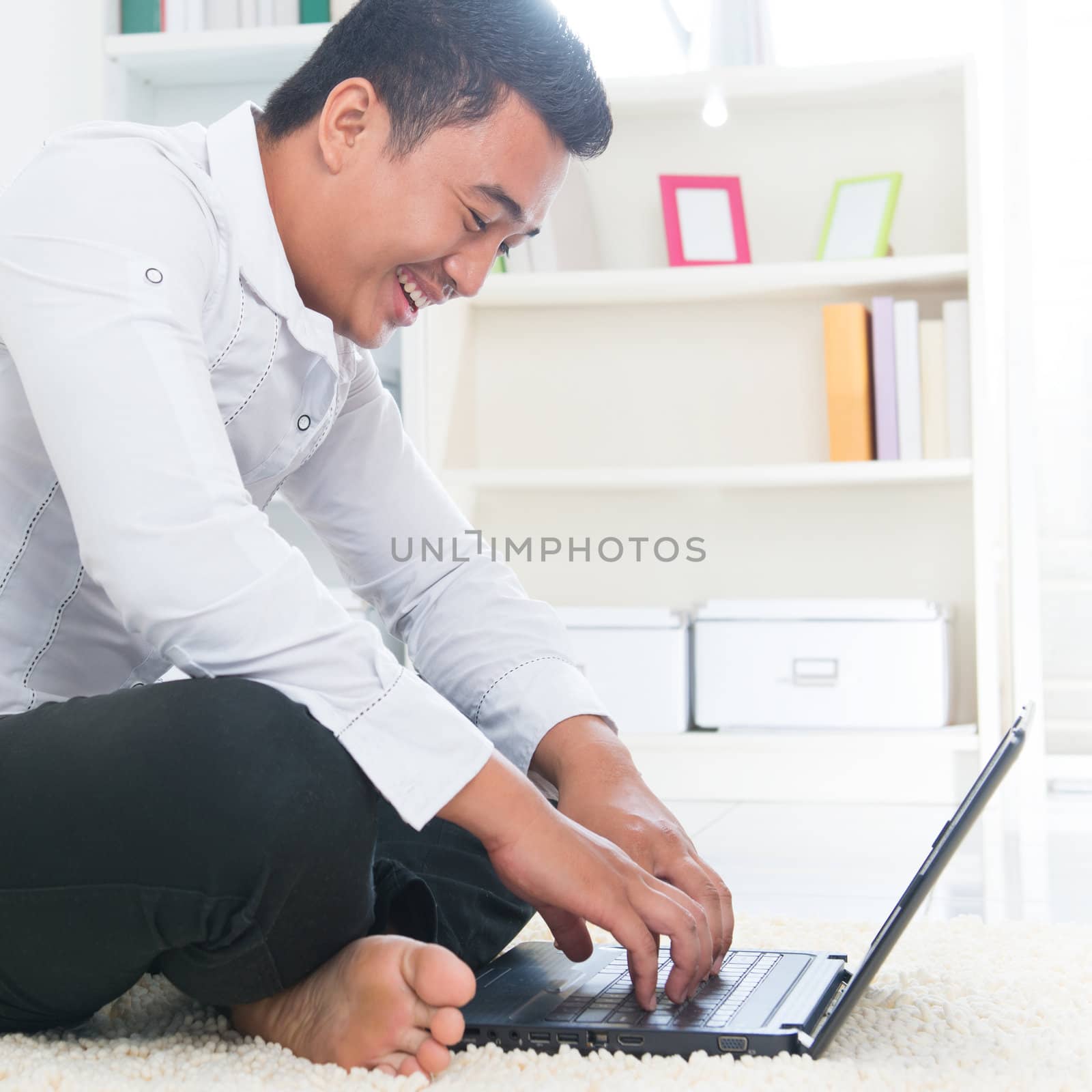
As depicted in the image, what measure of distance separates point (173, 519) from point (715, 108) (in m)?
1.86

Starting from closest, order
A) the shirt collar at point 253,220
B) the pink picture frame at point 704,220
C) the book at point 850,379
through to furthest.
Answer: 1. the shirt collar at point 253,220
2. the book at point 850,379
3. the pink picture frame at point 704,220

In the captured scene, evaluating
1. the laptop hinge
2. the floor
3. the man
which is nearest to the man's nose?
the man

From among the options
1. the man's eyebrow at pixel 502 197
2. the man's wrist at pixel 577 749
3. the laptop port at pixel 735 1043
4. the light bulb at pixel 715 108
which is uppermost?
the light bulb at pixel 715 108

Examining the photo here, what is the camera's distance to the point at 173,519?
77cm

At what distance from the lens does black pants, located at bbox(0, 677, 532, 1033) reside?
75 centimetres

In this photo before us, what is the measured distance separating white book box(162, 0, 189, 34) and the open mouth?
168 centimetres

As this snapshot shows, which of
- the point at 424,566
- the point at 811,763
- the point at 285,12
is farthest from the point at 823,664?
the point at 285,12

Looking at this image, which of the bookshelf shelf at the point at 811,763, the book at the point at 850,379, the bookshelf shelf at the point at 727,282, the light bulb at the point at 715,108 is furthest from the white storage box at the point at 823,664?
the light bulb at the point at 715,108

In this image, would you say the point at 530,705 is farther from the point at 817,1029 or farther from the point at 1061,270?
the point at 1061,270

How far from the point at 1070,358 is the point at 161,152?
1.95 m

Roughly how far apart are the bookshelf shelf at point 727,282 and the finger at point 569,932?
1616 millimetres

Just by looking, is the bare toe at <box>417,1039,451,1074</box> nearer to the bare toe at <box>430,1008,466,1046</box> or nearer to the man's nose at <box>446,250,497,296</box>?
the bare toe at <box>430,1008,466,1046</box>

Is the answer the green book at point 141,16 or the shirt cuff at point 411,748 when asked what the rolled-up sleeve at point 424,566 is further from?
the green book at point 141,16

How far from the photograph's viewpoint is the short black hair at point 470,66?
3.10 ft
